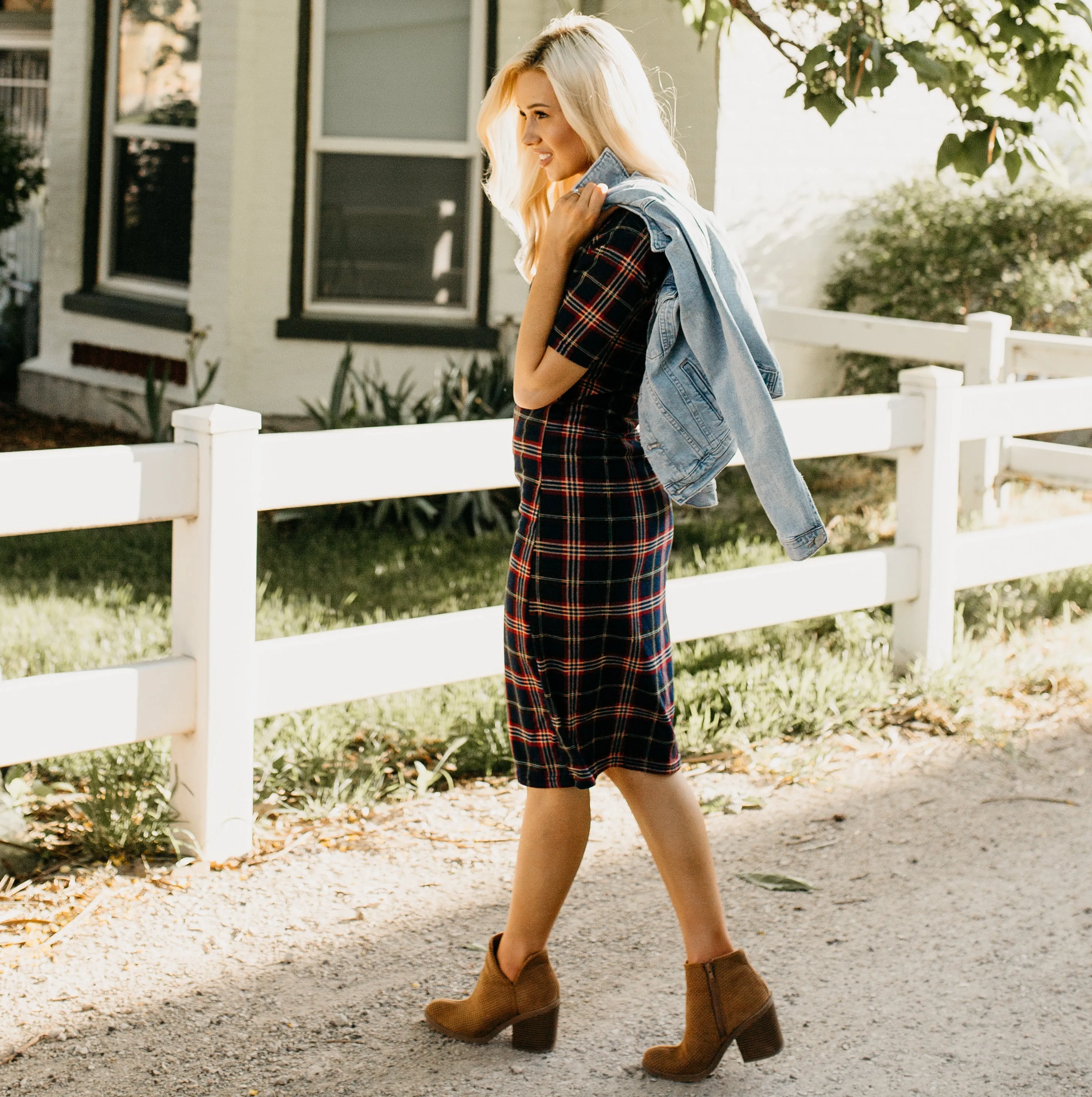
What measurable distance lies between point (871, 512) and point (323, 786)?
462cm

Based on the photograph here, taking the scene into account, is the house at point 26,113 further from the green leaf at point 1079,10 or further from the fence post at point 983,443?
the green leaf at point 1079,10

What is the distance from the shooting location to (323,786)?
429 centimetres

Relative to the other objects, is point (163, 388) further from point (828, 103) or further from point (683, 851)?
point (683, 851)

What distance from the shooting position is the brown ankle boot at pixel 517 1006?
113 inches

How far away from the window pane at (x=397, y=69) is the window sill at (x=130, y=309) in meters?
1.50

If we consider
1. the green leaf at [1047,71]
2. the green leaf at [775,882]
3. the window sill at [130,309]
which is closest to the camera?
the green leaf at [775,882]

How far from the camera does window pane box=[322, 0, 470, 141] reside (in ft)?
28.4

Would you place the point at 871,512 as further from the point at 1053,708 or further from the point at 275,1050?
the point at 275,1050

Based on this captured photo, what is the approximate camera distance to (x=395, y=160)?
8852 millimetres

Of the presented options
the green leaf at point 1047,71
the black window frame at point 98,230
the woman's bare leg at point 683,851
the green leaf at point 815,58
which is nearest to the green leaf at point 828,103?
the green leaf at point 815,58

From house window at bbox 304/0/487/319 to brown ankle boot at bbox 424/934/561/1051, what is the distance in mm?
6455

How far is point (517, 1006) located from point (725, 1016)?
41 centimetres

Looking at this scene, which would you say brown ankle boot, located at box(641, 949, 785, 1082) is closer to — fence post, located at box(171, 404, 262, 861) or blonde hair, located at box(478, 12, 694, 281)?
blonde hair, located at box(478, 12, 694, 281)

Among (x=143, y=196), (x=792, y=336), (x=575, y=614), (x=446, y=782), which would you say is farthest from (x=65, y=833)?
(x=143, y=196)
